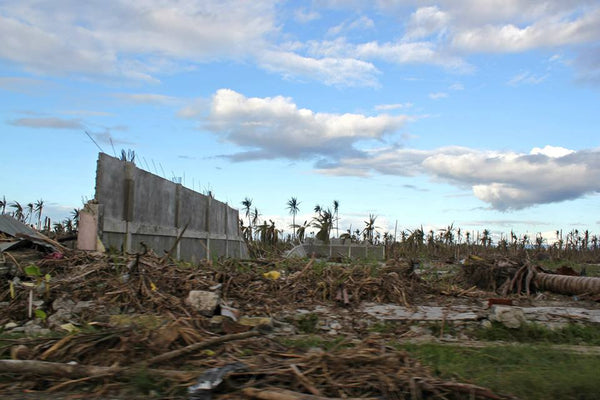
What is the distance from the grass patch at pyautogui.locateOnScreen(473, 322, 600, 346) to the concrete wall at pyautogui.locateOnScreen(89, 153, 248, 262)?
471cm

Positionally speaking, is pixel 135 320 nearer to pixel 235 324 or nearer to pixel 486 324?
pixel 235 324

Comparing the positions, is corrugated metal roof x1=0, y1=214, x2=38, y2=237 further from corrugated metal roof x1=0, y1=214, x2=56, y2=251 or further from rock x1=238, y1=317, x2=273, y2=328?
rock x1=238, y1=317, x2=273, y2=328

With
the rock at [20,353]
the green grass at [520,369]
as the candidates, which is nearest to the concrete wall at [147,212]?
the rock at [20,353]

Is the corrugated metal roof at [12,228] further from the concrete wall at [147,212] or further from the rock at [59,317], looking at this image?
the rock at [59,317]

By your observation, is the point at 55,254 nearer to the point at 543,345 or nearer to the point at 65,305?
the point at 65,305

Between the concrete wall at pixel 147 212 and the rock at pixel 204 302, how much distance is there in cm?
232

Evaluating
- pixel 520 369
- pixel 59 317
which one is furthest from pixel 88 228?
pixel 520 369

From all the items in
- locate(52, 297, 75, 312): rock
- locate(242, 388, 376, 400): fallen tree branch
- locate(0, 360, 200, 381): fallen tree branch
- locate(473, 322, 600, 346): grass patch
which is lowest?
locate(473, 322, 600, 346): grass patch

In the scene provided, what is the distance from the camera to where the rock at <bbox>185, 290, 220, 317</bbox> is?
20.4 ft

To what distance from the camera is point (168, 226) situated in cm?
1202

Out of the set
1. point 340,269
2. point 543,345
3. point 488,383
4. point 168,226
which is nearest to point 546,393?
point 488,383

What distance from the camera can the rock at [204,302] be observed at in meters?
6.21

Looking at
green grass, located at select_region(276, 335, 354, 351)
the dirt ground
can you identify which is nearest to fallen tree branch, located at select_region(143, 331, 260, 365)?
the dirt ground

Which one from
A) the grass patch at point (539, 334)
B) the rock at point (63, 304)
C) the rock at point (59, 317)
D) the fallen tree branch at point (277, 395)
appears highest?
the rock at point (63, 304)
